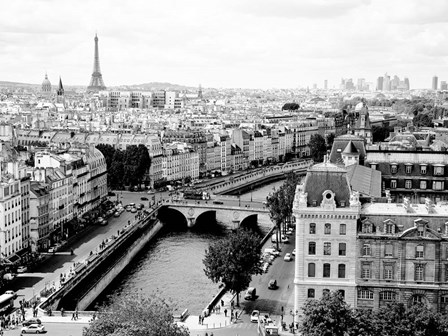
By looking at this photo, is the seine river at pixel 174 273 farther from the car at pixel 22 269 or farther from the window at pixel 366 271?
the window at pixel 366 271

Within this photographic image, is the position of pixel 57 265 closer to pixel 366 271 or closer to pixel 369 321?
pixel 366 271

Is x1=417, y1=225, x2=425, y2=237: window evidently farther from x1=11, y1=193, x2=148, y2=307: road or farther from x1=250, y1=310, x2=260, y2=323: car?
x1=11, y1=193, x2=148, y2=307: road

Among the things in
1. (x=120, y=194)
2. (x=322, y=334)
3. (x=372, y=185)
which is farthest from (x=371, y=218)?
(x=120, y=194)

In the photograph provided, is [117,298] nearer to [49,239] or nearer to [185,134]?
[49,239]

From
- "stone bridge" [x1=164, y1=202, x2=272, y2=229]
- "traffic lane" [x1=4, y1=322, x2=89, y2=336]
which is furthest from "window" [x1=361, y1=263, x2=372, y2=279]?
"stone bridge" [x1=164, y1=202, x2=272, y2=229]

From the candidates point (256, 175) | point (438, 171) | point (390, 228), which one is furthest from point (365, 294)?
point (256, 175)

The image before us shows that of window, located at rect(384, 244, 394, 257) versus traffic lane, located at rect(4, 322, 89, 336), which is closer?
window, located at rect(384, 244, 394, 257)

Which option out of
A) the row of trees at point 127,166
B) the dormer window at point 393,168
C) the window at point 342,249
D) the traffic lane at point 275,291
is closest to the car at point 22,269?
the traffic lane at point 275,291
